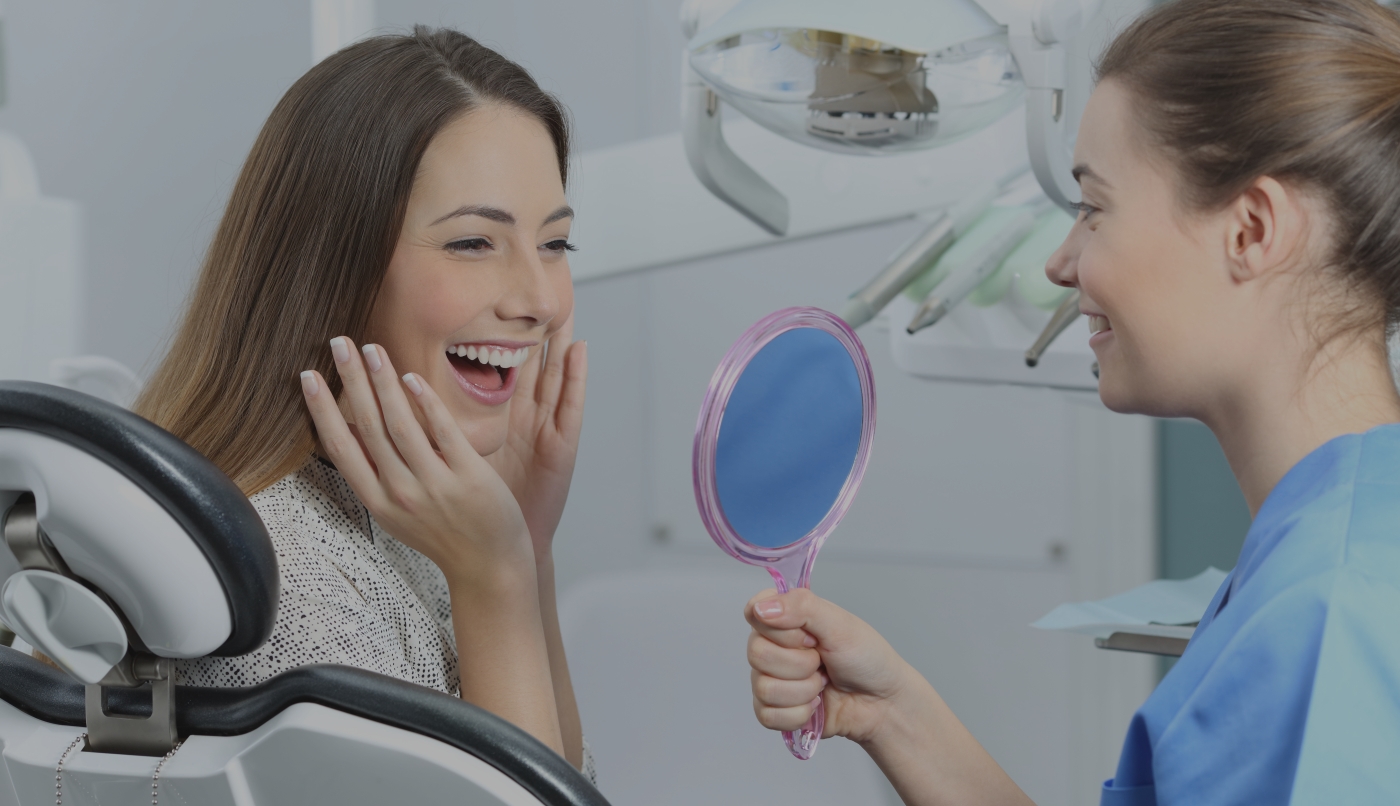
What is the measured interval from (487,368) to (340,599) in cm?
28

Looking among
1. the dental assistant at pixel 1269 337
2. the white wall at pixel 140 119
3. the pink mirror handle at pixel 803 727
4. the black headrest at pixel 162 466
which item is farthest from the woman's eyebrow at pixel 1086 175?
the white wall at pixel 140 119

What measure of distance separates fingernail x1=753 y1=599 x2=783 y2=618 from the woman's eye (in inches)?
15.5

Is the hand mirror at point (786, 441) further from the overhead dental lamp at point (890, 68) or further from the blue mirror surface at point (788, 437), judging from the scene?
the overhead dental lamp at point (890, 68)

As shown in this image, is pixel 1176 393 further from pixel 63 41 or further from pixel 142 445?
pixel 63 41

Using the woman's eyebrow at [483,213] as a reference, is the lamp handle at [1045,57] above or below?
above

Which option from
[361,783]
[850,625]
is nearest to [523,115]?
[850,625]

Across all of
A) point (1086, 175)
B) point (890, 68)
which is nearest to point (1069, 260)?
point (1086, 175)

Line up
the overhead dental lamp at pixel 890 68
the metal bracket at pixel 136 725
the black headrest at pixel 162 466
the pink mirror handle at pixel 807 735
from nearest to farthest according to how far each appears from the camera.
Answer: the black headrest at pixel 162 466
the metal bracket at pixel 136 725
the pink mirror handle at pixel 807 735
the overhead dental lamp at pixel 890 68

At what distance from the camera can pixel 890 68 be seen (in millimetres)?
1072

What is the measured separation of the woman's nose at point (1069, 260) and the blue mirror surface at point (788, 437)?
164mm

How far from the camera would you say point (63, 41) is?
153 cm

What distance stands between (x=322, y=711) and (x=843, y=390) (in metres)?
0.45

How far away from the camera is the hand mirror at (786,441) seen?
80 cm

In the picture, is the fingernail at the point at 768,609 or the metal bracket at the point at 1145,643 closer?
the fingernail at the point at 768,609
